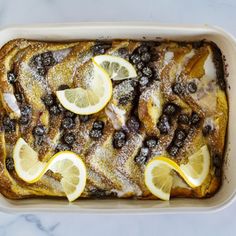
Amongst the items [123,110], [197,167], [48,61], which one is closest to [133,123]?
[123,110]

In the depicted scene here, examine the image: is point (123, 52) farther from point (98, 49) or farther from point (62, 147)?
point (62, 147)

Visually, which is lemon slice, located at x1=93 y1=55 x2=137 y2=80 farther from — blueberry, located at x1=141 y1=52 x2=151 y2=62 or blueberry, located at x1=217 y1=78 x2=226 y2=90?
blueberry, located at x1=217 y1=78 x2=226 y2=90

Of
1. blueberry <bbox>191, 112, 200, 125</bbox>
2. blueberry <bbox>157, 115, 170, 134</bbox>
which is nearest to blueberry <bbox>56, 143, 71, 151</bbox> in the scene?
blueberry <bbox>157, 115, 170, 134</bbox>

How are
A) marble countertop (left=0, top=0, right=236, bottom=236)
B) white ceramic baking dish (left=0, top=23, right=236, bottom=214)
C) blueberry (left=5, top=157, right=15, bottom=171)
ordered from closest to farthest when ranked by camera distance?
white ceramic baking dish (left=0, top=23, right=236, bottom=214), blueberry (left=5, top=157, right=15, bottom=171), marble countertop (left=0, top=0, right=236, bottom=236)

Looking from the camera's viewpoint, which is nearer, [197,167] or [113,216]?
[197,167]

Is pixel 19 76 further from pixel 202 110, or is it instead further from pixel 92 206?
pixel 202 110

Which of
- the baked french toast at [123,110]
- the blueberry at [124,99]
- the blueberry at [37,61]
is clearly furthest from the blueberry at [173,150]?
the blueberry at [37,61]
